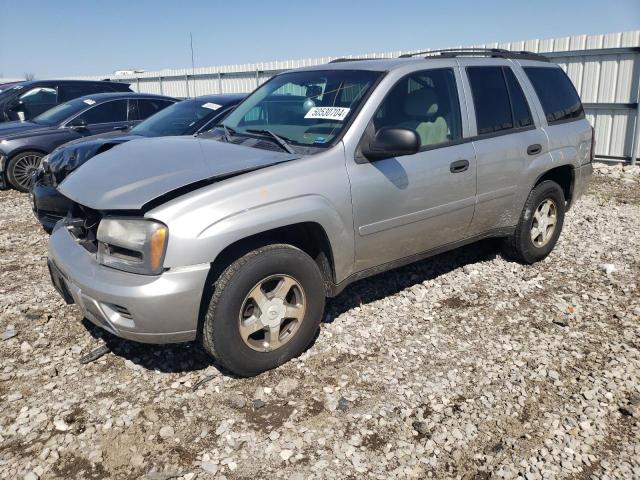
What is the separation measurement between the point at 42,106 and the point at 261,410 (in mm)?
10874

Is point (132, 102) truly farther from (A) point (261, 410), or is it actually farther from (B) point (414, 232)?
(A) point (261, 410)

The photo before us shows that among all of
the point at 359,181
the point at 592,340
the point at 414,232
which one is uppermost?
the point at 359,181

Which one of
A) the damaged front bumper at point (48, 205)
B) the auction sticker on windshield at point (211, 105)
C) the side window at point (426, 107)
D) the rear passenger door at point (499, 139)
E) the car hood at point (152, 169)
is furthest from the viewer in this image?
the auction sticker on windshield at point (211, 105)

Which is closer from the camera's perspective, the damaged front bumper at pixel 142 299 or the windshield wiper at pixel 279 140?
the damaged front bumper at pixel 142 299

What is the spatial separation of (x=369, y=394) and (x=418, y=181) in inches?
59.5

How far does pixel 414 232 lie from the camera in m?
4.00

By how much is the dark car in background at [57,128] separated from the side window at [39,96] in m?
2.36

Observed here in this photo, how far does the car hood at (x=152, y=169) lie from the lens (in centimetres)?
307

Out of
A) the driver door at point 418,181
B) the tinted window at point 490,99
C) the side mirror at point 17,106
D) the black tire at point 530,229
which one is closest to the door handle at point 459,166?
the driver door at point 418,181

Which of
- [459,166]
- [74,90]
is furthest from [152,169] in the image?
[74,90]

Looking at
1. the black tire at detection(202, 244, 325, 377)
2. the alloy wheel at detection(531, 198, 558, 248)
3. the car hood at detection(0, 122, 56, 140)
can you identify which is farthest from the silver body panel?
the car hood at detection(0, 122, 56, 140)

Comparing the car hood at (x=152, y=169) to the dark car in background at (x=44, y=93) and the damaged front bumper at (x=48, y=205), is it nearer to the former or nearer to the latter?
the damaged front bumper at (x=48, y=205)

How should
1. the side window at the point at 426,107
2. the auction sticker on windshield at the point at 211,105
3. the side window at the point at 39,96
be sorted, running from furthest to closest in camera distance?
1. the side window at the point at 39,96
2. the auction sticker on windshield at the point at 211,105
3. the side window at the point at 426,107

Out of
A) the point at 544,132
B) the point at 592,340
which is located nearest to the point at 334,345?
the point at 592,340
